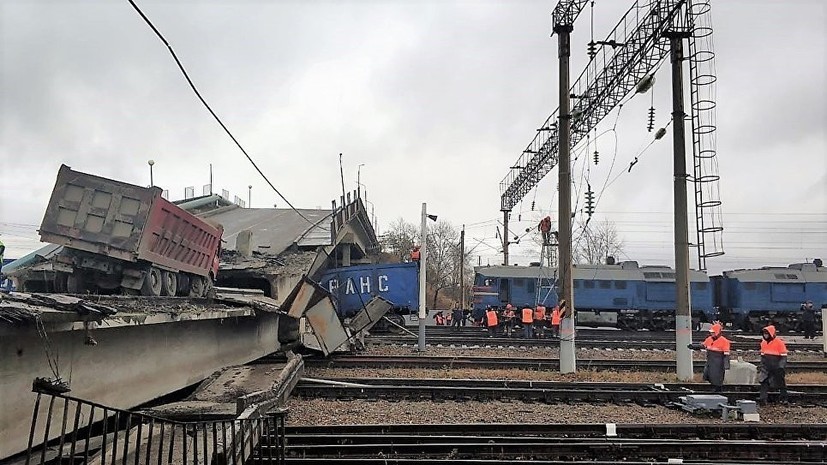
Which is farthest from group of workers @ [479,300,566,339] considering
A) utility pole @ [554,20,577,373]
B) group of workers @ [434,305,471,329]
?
utility pole @ [554,20,577,373]

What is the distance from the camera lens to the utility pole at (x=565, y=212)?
1469 centimetres

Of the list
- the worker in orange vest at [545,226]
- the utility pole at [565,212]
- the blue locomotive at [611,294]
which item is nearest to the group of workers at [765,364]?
the utility pole at [565,212]

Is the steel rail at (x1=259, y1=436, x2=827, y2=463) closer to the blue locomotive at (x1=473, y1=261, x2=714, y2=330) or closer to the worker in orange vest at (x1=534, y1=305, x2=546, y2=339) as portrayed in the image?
the worker in orange vest at (x1=534, y1=305, x2=546, y2=339)

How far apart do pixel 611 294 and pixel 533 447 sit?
25087 mm

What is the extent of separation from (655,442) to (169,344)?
7245mm

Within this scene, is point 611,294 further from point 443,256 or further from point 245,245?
point 443,256

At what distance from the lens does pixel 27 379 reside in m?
6.45

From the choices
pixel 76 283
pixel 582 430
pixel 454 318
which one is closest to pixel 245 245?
pixel 454 318

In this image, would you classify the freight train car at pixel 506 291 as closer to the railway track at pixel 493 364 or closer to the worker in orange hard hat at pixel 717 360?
the railway track at pixel 493 364

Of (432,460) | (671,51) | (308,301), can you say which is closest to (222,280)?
(308,301)

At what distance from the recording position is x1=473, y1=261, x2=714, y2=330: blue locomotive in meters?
31.4

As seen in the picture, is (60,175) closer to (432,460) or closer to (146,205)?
(146,205)

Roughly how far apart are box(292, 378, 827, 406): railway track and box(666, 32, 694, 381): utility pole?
1.40 metres

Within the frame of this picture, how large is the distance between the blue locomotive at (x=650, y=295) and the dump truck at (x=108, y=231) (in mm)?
19356
